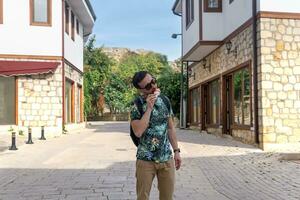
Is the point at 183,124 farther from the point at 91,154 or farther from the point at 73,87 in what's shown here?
the point at 91,154

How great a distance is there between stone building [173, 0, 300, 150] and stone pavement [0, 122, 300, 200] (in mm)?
969

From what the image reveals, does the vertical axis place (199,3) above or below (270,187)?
above

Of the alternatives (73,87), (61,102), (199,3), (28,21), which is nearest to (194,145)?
(199,3)

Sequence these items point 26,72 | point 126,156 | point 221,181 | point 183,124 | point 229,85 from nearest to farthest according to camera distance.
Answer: point 221,181
point 126,156
point 229,85
point 26,72
point 183,124

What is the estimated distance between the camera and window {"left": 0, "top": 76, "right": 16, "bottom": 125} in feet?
66.3

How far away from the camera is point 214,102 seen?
69.6ft

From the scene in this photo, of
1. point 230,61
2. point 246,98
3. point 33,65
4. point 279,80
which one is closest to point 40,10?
point 33,65

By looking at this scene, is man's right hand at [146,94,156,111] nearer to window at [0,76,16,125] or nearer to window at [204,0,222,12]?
window at [204,0,222,12]

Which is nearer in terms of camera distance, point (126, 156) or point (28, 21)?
point (126, 156)

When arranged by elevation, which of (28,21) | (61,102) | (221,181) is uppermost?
(28,21)

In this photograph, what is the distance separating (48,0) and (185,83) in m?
10.5

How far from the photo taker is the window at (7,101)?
20219 millimetres

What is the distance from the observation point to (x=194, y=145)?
1569 centimetres

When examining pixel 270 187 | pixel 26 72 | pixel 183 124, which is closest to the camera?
pixel 270 187
